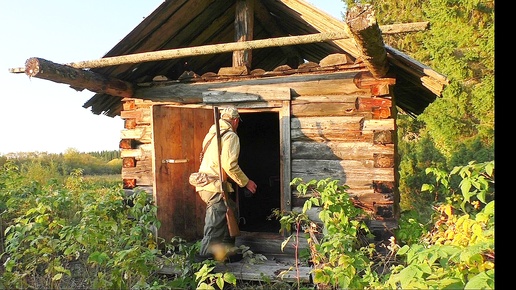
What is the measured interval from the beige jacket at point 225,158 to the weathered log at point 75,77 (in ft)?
6.24

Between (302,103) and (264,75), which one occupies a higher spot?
(264,75)

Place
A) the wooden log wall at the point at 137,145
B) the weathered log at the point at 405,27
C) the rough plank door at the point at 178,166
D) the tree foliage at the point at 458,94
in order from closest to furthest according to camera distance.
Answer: the weathered log at the point at 405,27 < the rough plank door at the point at 178,166 < the wooden log wall at the point at 137,145 < the tree foliage at the point at 458,94

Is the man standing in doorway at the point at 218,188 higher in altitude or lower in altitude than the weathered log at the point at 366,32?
lower

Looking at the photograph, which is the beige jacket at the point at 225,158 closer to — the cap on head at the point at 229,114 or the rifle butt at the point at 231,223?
the cap on head at the point at 229,114

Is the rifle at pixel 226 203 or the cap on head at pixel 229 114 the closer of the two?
the rifle at pixel 226 203

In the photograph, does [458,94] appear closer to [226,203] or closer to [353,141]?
[353,141]

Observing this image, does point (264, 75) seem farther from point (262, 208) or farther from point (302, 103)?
point (262, 208)

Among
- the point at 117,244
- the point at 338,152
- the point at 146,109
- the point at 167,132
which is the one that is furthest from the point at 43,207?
the point at 338,152

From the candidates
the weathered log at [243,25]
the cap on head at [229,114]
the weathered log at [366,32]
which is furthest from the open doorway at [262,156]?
the weathered log at [366,32]

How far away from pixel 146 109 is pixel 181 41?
1282mm

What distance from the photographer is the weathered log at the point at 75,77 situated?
→ 5398 millimetres

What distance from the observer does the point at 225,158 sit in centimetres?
561

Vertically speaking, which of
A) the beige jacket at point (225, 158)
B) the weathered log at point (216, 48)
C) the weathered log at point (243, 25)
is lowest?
the beige jacket at point (225, 158)

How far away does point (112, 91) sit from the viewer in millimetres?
6684
